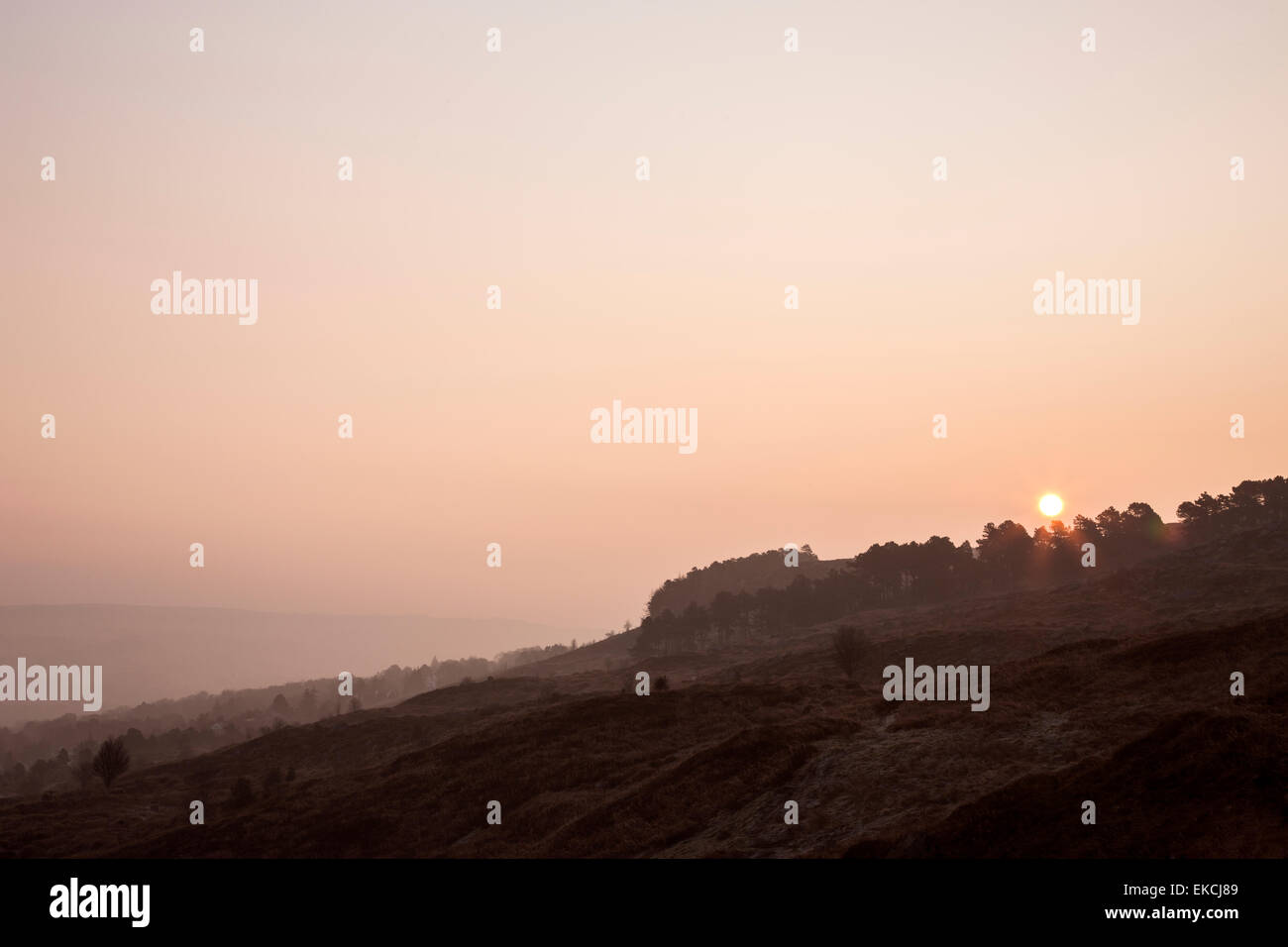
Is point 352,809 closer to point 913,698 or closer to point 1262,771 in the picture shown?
point 913,698

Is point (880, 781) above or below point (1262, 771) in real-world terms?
below

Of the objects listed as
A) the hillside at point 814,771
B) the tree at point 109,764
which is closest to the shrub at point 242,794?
the hillside at point 814,771

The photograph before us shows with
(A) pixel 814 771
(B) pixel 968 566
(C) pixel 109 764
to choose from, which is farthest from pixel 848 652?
(B) pixel 968 566

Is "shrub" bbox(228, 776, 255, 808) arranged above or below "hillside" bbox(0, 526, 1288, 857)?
below

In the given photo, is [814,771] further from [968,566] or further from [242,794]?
[968,566]

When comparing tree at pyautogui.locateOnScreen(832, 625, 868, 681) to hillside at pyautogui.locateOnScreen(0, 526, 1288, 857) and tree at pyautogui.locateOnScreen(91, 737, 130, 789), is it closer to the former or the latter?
hillside at pyautogui.locateOnScreen(0, 526, 1288, 857)

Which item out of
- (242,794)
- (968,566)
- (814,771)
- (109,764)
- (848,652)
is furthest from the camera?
(968,566)

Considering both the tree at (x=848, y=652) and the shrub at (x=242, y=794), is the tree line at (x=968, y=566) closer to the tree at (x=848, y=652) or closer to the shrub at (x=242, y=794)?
the tree at (x=848, y=652)

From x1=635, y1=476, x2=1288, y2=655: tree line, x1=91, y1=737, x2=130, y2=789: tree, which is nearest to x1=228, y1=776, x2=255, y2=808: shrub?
x1=91, y1=737, x2=130, y2=789: tree

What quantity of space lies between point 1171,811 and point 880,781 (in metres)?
10.6

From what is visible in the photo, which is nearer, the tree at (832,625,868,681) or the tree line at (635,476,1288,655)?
the tree at (832,625,868,681)

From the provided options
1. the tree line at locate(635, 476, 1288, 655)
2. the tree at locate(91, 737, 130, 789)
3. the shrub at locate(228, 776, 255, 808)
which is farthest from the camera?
the tree line at locate(635, 476, 1288, 655)
